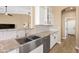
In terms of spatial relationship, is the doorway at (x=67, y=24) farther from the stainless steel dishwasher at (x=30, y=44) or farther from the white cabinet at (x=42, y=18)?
the stainless steel dishwasher at (x=30, y=44)

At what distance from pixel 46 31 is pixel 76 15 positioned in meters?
0.36

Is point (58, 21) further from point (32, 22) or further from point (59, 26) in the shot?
point (32, 22)

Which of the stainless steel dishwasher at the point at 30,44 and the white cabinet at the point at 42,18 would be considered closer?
the stainless steel dishwasher at the point at 30,44

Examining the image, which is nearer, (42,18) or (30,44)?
(30,44)

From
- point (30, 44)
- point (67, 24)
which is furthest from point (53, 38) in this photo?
point (30, 44)

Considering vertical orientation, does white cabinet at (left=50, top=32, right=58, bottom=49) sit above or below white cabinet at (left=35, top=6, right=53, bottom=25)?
below

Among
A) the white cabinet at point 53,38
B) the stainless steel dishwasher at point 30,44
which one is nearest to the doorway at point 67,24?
the white cabinet at point 53,38

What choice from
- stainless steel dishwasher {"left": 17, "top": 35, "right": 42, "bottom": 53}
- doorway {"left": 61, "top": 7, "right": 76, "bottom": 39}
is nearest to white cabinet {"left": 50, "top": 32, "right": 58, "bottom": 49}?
doorway {"left": 61, "top": 7, "right": 76, "bottom": 39}

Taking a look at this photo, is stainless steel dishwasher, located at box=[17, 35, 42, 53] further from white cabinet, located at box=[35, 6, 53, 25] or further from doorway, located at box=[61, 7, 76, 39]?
doorway, located at box=[61, 7, 76, 39]

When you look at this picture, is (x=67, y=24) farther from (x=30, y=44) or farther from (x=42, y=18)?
(x=30, y=44)

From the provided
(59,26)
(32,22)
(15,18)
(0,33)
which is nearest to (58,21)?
(59,26)

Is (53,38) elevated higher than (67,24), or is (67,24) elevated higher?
(67,24)
